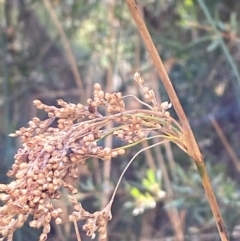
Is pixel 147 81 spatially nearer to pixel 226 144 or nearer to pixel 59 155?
pixel 226 144

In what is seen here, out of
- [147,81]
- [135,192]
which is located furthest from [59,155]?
[147,81]

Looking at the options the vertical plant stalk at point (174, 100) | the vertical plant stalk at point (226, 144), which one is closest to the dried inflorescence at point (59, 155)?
the vertical plant stalk at point (174, 100)

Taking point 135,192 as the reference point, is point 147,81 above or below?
above

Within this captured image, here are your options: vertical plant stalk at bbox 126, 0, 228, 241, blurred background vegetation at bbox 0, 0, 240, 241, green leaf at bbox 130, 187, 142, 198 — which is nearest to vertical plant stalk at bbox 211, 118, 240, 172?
blurred background vegetation at bbox 0, 0, 240, 241

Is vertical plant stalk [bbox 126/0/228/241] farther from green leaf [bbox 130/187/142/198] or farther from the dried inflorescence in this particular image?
green leaf [bbox 130/187/142/198]

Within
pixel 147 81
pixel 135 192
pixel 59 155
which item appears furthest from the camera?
pixel 147 81
